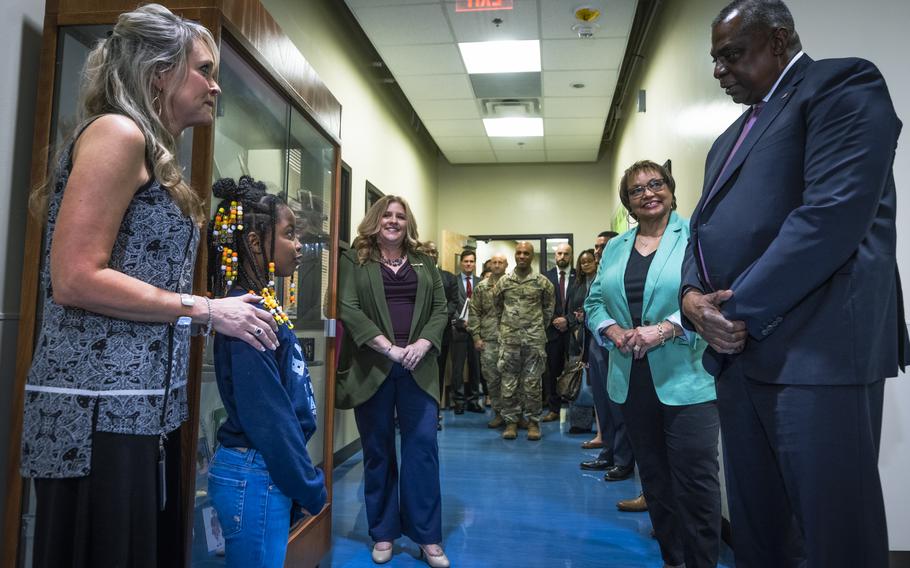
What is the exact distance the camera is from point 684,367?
191 cm

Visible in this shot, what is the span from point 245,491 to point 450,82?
16.2 ft

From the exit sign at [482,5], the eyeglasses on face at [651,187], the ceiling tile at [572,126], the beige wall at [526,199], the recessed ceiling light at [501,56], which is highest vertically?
the ceiling tile at [572,126]

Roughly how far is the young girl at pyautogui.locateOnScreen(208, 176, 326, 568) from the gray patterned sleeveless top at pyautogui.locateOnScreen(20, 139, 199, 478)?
0.64ft

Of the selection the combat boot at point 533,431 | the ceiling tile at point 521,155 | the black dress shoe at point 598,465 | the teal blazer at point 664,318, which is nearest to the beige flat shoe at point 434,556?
the teal blazer at point 664,318

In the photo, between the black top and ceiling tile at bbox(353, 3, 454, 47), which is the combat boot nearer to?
the black top

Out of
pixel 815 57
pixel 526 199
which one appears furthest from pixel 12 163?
pixel 526 199

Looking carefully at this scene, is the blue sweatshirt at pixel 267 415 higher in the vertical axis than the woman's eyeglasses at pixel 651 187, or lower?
lower

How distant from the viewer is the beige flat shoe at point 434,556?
231 centimetres

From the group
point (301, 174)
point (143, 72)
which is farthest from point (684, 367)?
point (143, 72)

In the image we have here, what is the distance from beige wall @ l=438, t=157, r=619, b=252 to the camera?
27.6ft

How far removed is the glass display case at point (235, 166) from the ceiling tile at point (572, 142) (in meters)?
5.21

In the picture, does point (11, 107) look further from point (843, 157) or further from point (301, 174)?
point (843, 157)

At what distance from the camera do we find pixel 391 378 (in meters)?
2.44

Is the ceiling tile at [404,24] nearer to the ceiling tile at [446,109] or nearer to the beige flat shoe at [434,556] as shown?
the ceiling tile at [446,109]
